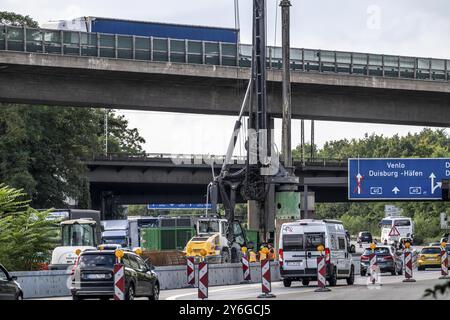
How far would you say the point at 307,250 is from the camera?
4231 centimetres

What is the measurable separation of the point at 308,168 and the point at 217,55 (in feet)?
99.7

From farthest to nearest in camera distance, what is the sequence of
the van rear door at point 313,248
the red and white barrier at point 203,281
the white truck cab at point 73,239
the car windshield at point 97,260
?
the white truck cab at point 73,239
the van rear door at point 313,248
the car windshield at point 97,260
the red and white barrier at point 203,281

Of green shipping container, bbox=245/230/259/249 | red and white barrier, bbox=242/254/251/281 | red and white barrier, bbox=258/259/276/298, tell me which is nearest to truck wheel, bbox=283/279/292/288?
red and white barrier, bbox=242/254/251/281

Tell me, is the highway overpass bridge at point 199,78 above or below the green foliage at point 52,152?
above

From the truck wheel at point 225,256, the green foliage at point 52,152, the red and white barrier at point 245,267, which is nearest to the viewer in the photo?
the red and white barrier at point 245,267

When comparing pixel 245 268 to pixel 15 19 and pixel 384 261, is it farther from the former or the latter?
pixel 15 19

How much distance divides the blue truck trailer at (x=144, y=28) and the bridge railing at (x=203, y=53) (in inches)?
39.5

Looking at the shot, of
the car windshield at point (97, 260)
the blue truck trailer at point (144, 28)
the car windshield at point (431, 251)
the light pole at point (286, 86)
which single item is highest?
the blue truck trailer at point (144, 28)

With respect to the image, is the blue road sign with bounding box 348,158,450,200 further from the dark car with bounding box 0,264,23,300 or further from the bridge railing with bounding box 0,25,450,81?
the dark car with bounding box 0,264,23,300

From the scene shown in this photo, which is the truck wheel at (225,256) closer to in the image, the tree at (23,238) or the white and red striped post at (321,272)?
the tree at (23,238)

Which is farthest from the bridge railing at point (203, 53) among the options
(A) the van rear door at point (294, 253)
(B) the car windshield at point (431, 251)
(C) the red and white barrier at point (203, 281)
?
(C) the red and white barrier at point (203, 281)

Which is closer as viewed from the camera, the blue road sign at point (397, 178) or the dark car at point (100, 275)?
the dark car at point (100, 275)

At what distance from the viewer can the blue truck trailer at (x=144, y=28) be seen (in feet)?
204

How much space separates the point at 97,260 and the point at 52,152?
4730cm
